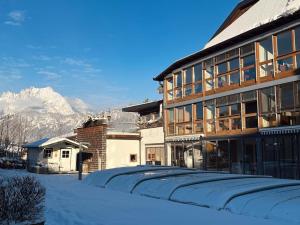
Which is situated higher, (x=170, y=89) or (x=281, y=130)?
(x=170, y=89)

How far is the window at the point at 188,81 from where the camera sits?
1079 inches

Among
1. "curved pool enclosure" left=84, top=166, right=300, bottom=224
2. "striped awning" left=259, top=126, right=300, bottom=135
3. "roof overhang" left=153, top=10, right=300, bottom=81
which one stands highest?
"roof overhang" left=153, top=10, right=300, bottom=81

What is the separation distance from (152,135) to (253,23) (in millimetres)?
11689

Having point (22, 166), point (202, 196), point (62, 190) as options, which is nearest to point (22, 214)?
point (202, 196)

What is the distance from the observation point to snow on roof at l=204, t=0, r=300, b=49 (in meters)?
23.1

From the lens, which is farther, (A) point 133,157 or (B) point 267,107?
(A) point 133,157

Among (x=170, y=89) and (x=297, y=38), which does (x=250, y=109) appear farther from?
(x=170, y=89)

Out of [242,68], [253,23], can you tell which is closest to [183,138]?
[242,68]

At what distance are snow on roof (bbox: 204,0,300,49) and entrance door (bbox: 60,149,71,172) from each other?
14.9 m

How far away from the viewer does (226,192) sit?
40.3 feet

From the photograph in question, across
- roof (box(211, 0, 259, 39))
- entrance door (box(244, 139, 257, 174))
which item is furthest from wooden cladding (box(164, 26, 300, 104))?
roof (box(211, 0, 259, 39))

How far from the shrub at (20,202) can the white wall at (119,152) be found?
21760mm

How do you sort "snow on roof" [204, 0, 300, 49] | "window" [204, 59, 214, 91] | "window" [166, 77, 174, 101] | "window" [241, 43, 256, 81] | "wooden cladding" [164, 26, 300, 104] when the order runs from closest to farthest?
1. "wooden cladding" [164, 26, 300, 104]
2. "window" [241, 43, 256, 81]
3. "snow on roof" [204, 0, 300, 49]
4. "window" [204, 59, 214, 91]
5. "window" [166, 77, 174, 101]

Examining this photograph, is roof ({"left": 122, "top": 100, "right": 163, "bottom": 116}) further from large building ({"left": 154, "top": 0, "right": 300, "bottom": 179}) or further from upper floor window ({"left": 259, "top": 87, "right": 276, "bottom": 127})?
upper floor window ({"left": 259, "top": 87, "right": 276, "bottom": 127})
